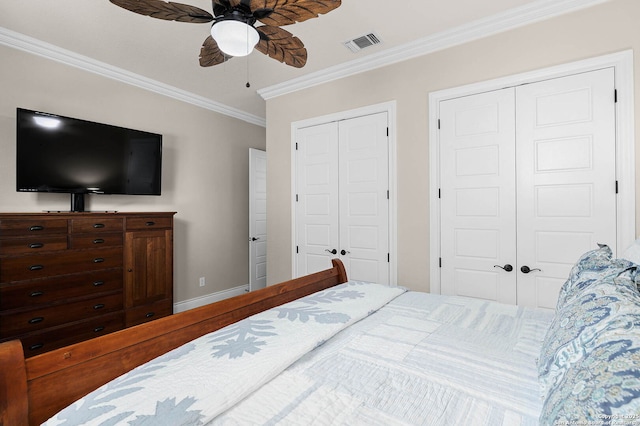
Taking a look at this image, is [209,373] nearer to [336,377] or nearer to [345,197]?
[336,377]

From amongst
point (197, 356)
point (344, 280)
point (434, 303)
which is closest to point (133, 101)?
point (344, 280)

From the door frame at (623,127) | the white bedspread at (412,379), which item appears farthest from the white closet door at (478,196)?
the white bedspread at (412,379)

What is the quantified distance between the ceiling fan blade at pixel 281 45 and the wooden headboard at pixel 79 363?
1.50 metres

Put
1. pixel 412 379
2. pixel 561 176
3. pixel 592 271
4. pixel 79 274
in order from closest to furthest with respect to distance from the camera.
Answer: pixel 412 379
pixel 592 271
pixel 561 176
pixel 79 274

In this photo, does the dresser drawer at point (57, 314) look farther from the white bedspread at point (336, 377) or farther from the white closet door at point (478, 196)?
the white closet door at point (478, 196)

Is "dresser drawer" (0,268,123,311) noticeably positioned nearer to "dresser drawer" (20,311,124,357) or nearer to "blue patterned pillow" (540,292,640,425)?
"dresser drawer" (20,311,124,357)

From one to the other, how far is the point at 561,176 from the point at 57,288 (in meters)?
3.92

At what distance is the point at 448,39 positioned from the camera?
8.64ft

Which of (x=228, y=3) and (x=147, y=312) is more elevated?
(x=228, y=3)

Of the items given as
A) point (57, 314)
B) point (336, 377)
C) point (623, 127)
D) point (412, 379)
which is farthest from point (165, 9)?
point (623, 127)

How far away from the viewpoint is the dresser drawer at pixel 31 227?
7.45ft

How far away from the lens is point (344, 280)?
2.23 m

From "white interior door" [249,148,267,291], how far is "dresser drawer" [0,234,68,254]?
7.52ft

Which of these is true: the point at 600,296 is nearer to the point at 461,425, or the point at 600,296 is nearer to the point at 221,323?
the point at 461,425
